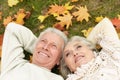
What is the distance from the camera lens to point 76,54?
4777 mm

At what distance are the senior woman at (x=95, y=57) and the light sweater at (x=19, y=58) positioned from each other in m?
0.30

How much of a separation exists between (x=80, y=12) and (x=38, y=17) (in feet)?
2.20

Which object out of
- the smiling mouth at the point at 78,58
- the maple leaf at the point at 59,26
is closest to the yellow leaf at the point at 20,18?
the maple leaf at the point at 59,26

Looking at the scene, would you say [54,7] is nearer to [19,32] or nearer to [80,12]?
[80,12]

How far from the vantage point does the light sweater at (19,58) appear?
16.1 ft

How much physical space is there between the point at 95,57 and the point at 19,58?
42.2 inches

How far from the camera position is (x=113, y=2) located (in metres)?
5.74

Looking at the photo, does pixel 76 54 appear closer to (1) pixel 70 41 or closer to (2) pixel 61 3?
(1) pixel 70 41

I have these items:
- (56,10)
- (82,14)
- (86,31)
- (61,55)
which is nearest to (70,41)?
(61,55)

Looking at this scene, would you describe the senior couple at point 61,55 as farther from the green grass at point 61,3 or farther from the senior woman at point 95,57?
the green grass at point 61,3

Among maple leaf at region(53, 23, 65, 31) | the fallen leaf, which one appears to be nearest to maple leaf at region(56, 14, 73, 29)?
maple leaf at region(53, 23, 65, 31)

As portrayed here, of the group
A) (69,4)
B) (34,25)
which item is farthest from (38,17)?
(69,4)

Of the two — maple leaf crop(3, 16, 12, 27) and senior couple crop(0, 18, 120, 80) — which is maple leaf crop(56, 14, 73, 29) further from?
maple leaf crop(3, 16, 12, 27)

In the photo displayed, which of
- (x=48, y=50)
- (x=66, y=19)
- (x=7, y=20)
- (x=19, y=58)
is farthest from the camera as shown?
(x=7, y=20)
